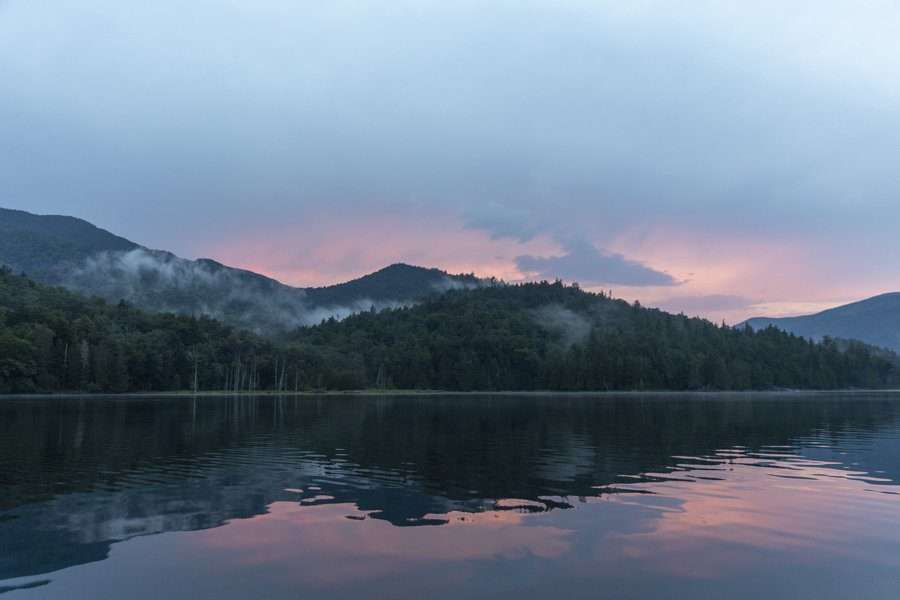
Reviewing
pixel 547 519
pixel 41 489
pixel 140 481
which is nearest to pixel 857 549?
pixel 547 519

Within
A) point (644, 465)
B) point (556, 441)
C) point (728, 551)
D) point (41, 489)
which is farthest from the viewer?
point (556, 441)

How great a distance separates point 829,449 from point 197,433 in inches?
2136

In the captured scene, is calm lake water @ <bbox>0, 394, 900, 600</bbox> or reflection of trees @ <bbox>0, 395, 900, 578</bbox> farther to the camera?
reflection of trees @ <bbox>0, 395, 900, 578</bbox>

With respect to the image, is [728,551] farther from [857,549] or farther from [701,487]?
[701,487]

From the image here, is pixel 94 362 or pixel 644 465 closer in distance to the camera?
pixel 644 465

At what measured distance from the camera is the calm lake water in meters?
18.6

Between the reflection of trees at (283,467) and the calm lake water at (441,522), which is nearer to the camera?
the calm lake water at (441,522)

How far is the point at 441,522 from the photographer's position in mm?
25609

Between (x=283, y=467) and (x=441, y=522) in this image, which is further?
(x=283, y=467)

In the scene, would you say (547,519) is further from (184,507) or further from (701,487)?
(184,507)

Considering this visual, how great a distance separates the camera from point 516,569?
19.8 meters

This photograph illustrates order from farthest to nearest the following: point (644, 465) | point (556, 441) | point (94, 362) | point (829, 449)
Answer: point (94, 362), point (556, 441), point (829, 449), point (644, 465)

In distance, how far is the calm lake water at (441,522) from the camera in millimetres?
18625

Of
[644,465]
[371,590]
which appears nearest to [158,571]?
[371,590]
